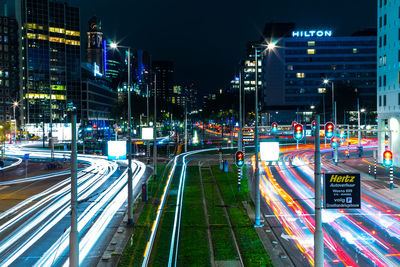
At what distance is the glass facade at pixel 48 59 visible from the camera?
133 m

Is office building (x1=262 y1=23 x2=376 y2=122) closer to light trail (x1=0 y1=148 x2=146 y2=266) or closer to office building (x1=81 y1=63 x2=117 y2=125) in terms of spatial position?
office building (x1=81 y1=63 x2=117 y2=125)

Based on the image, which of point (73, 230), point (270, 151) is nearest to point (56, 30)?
point (270, 151)

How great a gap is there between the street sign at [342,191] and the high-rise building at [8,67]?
5200 inches

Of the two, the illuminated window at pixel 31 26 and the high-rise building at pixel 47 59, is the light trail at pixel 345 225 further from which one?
the illuminated window at pixel 31 26

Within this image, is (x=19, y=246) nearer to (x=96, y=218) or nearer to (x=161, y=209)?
(x=96, y=218)

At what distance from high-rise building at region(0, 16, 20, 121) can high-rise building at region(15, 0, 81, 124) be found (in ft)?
9.72

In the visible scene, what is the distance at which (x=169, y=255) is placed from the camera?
16.5m

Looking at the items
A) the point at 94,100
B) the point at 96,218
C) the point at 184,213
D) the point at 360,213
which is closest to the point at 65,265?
the point at 96,218

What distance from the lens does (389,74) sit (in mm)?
53781

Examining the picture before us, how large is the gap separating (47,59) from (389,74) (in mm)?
114863

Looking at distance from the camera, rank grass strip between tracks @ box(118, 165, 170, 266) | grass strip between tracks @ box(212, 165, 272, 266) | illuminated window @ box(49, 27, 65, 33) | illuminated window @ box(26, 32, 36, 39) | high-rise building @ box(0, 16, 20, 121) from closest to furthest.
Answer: grass strip between tracks @ box(118, 165, 170, 266) → grass strip between tracks @ box(212, 165, 272, 266) → high-rise building @ box(0, 16, 20, 121) → illuminated window @ box(26, 32, 36, 39) → illuminated window @ box(49, 27, 65, 33)

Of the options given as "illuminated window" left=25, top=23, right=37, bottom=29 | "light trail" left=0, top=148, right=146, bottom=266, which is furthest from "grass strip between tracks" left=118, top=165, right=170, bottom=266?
"illuminated window" left=25, top=23, right=37, bottom=29

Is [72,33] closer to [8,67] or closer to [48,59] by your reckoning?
[48,59]

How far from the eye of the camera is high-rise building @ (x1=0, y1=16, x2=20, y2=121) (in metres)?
128
